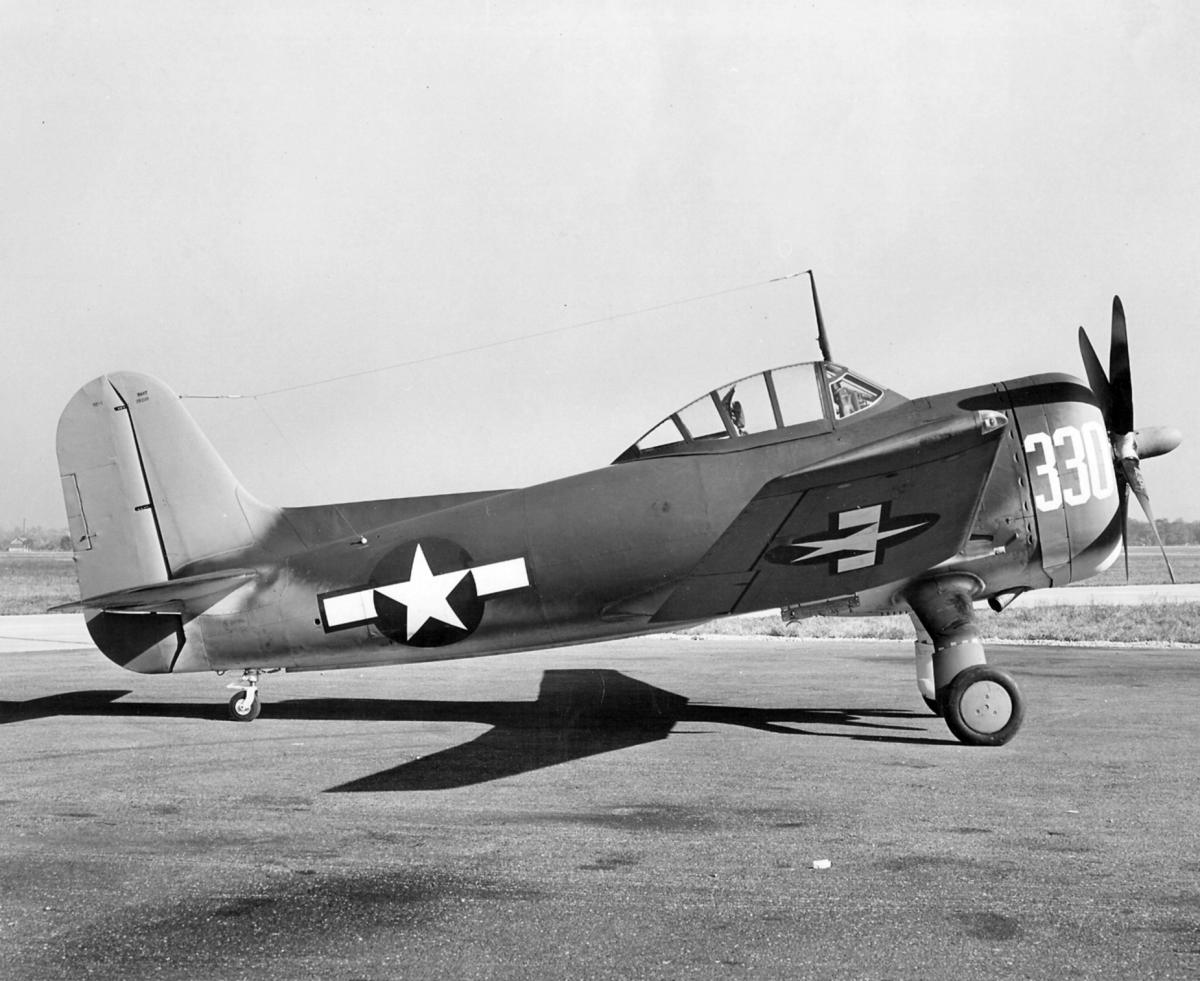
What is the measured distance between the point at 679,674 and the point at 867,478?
22.3ft

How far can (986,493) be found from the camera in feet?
26.5

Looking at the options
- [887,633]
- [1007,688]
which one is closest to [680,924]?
[1007,688]

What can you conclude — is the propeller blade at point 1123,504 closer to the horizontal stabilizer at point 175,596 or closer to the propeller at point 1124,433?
the propeller at point 1124,433

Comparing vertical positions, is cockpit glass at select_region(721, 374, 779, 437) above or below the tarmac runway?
above

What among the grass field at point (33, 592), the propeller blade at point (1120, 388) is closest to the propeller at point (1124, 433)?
the propeller blade at point (1120, 388)

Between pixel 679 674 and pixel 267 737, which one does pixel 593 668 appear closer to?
pixel 679 674

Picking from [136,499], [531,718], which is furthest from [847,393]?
[136,499]

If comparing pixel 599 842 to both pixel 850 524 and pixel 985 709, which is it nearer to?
pixel 850 524

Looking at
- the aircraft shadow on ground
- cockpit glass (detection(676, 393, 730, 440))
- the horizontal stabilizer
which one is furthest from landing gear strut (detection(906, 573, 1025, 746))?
the horizontal stabilizer

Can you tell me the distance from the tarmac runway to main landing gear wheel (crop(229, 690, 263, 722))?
315 mm

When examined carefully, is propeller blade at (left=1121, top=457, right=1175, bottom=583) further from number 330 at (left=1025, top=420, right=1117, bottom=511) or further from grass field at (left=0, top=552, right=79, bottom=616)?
grass field at (left=0, top=552, right=79, bottom=616)

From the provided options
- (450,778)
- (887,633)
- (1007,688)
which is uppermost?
(450,778)

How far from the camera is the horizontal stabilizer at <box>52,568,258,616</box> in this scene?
8.56 m

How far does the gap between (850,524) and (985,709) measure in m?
1.89
